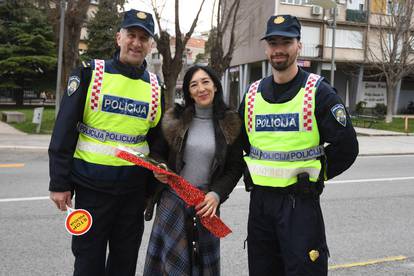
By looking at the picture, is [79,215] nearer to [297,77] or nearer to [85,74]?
[85,74]

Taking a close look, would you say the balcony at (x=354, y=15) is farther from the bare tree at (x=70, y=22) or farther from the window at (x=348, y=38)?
the bare tree at (x=70, y=22)

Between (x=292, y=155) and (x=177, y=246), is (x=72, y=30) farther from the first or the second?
(x=292, y=155)

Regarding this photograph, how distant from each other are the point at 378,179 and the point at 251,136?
757 centimetres

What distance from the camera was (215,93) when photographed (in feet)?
10.2

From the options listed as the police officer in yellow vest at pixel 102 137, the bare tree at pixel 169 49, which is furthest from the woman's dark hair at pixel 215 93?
the bare tree at pixel 169 49

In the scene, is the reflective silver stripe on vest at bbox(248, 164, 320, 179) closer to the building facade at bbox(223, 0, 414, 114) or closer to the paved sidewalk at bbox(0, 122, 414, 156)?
the paved sidewalk at bbox(0, 122, 414, 156)

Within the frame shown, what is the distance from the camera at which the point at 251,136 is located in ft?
9.64

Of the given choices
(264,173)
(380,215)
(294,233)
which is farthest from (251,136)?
(380,215)

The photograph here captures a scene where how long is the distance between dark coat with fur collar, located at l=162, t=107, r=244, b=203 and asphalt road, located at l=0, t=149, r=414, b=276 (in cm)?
160

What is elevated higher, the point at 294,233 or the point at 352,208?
the point at 294,233

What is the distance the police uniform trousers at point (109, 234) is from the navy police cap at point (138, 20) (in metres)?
1.12

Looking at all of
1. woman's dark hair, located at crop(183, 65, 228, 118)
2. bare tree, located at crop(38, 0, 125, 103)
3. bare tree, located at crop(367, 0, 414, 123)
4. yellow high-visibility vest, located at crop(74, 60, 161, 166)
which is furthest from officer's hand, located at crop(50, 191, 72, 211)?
bare tree, located at crop(367, 0, 414, 123)

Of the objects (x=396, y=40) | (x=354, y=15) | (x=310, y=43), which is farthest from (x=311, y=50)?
(x=396, y=40)

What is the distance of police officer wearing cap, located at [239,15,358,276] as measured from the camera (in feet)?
8.80
